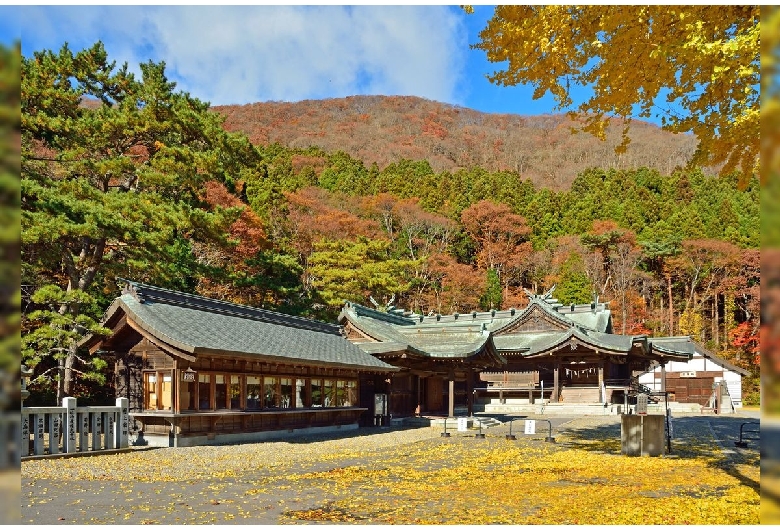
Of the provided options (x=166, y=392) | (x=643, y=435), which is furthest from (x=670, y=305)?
(x=166, y=392)

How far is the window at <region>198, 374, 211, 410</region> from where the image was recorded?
18031mm

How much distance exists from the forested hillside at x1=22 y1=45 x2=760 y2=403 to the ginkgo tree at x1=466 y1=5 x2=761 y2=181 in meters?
16.4

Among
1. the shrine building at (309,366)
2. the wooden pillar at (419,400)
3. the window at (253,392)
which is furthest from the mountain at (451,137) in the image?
the window at (253,392)

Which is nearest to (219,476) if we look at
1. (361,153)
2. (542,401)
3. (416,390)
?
(416,390)

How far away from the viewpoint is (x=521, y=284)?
58656 mm

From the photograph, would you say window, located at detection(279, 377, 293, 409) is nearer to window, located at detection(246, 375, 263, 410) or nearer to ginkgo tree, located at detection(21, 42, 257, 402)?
window, located at detection(246, 375, 263, 410)

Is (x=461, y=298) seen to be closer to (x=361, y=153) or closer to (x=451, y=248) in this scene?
(x=451, y=248)

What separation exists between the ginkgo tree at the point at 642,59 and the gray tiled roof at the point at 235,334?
1075 centimetres

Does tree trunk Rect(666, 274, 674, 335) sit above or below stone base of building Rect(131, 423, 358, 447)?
above

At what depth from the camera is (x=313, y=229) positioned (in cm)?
4778

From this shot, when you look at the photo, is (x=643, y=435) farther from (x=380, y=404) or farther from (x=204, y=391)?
(x=380, y=404)

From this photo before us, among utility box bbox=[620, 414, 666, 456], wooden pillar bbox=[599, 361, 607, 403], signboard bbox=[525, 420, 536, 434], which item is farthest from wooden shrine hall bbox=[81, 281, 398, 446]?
wooden pillar bbox=[599, 361, 607, 403]

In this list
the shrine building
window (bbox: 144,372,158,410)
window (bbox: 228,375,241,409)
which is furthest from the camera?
window (bbox: 228,375,241,409)

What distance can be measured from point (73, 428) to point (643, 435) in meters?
14.1
